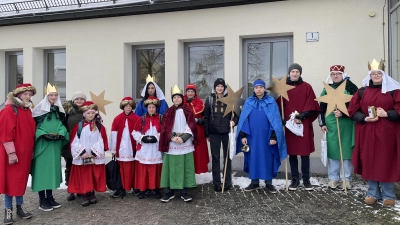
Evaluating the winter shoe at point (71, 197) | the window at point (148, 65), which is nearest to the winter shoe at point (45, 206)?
the winter shoe at point (71, 197)

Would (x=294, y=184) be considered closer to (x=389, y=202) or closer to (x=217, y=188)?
(x=217, y=188)

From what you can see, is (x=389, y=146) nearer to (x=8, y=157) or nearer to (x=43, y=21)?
(x=8, y=157)

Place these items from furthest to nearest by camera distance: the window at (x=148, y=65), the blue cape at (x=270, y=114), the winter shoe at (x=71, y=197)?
1. the window at (x=148, y=65)
2. the winter shoe at (x=71, y=197)
3. the blue cape at (x=270, y=114)

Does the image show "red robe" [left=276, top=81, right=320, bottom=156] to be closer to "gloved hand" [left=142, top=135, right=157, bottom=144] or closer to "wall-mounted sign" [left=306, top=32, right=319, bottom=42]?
"wall-mounted sign" [left=306, top=32, right=319, bottom=42]

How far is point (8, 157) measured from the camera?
4695 mm

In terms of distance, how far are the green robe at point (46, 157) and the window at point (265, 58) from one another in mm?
4300

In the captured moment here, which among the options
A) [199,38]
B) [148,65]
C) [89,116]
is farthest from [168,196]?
[148,65]

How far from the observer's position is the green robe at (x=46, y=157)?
509 centimetres

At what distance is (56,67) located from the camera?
30.4ft

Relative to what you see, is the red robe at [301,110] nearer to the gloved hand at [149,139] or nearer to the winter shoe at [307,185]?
the winter shoe at [307,185]

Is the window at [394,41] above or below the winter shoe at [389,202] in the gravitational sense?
above

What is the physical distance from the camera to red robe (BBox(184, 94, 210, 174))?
6.15 m

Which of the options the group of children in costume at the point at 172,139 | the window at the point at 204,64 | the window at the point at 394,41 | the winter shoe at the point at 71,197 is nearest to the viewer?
the group of children in costume at the point at 172,139

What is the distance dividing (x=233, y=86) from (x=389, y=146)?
3480 mm
